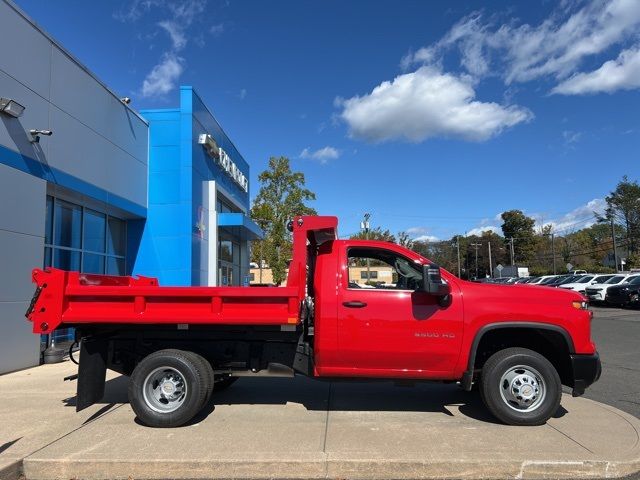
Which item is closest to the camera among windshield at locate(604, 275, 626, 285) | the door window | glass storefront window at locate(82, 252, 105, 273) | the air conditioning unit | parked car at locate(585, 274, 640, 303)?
the door window

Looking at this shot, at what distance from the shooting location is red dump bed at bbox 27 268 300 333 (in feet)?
19.0

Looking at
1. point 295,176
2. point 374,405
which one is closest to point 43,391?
point 374,405

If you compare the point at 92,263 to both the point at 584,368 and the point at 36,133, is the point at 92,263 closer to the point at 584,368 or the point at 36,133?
the point at 36,133

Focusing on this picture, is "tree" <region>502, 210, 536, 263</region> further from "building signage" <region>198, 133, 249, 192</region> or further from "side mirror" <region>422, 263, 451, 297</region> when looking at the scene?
"side mirror" <region>422, 263, 451, 297</region>

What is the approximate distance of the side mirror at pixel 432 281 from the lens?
5.49 metres

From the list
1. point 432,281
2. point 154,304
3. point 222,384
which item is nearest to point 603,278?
point 222,384

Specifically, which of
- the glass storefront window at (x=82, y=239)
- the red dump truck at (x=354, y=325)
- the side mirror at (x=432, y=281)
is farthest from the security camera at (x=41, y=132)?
the side mirror at (x=432, y=281)

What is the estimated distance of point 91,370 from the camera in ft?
20.3

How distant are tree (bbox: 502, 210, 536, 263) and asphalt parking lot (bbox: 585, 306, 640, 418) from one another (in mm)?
88434

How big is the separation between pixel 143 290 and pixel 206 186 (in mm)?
12561

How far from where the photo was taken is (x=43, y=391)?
25.8ft

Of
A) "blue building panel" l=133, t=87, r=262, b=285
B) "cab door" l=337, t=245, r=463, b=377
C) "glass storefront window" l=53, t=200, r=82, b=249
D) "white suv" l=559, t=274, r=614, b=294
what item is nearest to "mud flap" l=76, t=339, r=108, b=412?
"cab door" l=337, t=245, r=463, b=377

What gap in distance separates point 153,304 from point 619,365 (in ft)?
29.5

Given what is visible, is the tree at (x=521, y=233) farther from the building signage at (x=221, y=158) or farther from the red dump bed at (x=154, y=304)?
the red dump bed at (x=154, y=304)
